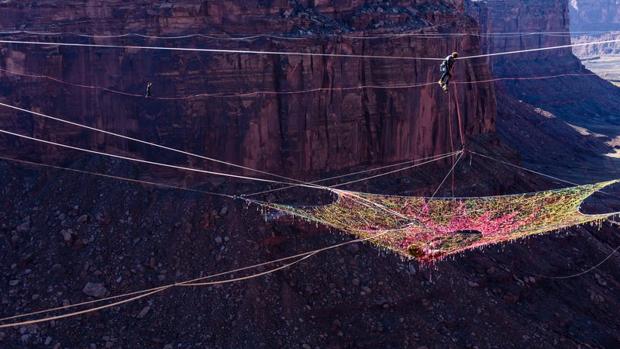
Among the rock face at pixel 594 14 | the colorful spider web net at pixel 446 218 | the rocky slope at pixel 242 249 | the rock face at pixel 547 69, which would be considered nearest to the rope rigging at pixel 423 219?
the colorful spider web net at pixel 446 218

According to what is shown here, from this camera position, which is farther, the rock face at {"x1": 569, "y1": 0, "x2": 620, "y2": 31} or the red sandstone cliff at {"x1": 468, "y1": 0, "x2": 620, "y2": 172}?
the rock face at {"x1": 569, "y1": 0, "x2": 620, "y2": 31}

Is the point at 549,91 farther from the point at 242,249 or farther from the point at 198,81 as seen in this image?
the point at 242,249

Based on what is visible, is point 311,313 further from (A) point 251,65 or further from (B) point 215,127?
(A) point 251,65

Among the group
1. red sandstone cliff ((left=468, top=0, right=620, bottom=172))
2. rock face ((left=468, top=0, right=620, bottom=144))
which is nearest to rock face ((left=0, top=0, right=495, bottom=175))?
red sandstone cliff ((left=468, top=0, right=620, bottom=172))

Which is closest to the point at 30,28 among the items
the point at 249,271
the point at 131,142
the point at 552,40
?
the point at 131,142

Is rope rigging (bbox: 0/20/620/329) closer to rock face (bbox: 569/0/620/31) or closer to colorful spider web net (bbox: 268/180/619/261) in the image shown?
colorful spider web net (bbox: 268/180/619/261)

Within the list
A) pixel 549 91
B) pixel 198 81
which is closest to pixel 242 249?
pixel 198 81
